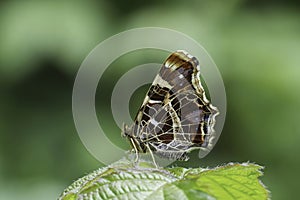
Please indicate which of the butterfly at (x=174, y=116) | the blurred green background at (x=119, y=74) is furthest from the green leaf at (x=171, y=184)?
the blurred green background at (x=119, y=74)

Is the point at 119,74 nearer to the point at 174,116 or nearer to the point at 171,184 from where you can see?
the point at 174,116

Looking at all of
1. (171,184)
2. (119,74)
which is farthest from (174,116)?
(119,74)

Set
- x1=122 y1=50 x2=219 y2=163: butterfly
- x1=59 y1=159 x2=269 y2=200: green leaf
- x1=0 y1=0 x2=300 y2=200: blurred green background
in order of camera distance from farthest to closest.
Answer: x1=0 y1=0 x2=300 y2=200: blurred green background < x1=122 y1=50 x2=219 y2=163: butterfly < x1=59 y1=159 x2=269 y2=200: green leaf

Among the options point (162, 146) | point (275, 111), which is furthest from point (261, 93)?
Result: point (162, 146)

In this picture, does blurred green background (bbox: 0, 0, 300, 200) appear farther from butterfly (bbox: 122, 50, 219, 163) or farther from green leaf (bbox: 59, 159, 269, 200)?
green leaf (bbox: 59, 159, 269, 200)

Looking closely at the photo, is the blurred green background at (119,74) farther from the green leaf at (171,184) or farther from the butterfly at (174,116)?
the green leaf at (171,184)

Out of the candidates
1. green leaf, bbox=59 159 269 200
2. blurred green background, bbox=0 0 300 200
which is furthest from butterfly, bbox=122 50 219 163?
blurred green background, bbox=0 0 300 200

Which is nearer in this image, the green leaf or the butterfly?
the green leaf
